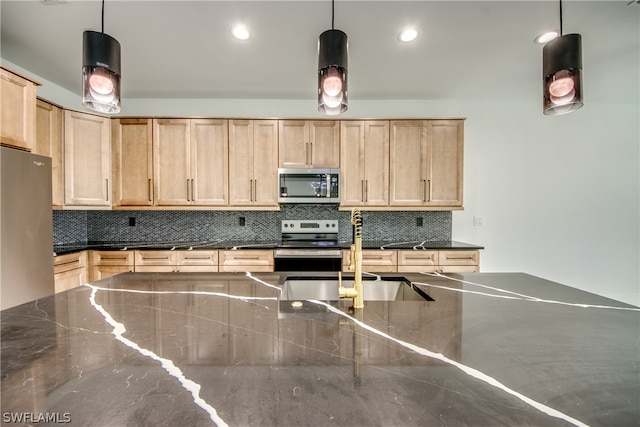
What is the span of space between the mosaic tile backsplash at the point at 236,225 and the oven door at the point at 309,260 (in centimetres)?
58

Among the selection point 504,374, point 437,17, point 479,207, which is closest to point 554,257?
point 479,207

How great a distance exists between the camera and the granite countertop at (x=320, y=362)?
0.50 metres

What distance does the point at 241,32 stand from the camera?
2154 mm

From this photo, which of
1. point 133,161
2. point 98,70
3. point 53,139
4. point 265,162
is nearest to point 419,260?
point 265,162

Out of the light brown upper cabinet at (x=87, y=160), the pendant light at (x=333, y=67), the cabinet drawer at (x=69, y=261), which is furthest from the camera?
the light brown upper cabinet at (x=87, y=160)

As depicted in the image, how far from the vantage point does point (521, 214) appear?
348 cm

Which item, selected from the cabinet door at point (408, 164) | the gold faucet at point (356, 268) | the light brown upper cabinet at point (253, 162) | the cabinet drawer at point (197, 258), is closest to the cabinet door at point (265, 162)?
the light brown upper cabinet at point (253, 162)

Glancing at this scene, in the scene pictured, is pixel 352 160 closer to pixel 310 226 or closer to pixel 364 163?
pixel 364 163

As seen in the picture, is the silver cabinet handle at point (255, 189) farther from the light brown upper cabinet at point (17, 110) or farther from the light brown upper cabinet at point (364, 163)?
the light brown upper cabinet at point (17, 110)

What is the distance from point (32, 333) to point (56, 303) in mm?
302

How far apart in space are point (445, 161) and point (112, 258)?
3.64 m

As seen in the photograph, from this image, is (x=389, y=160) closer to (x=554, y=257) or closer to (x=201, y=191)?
(x=201, y=191)

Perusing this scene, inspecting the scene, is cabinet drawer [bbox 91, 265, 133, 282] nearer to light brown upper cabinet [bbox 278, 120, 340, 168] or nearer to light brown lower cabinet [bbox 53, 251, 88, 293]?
light brown lower cabinet [bbox 53, 251, 88, 293]

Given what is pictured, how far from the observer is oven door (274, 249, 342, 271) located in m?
2.80
